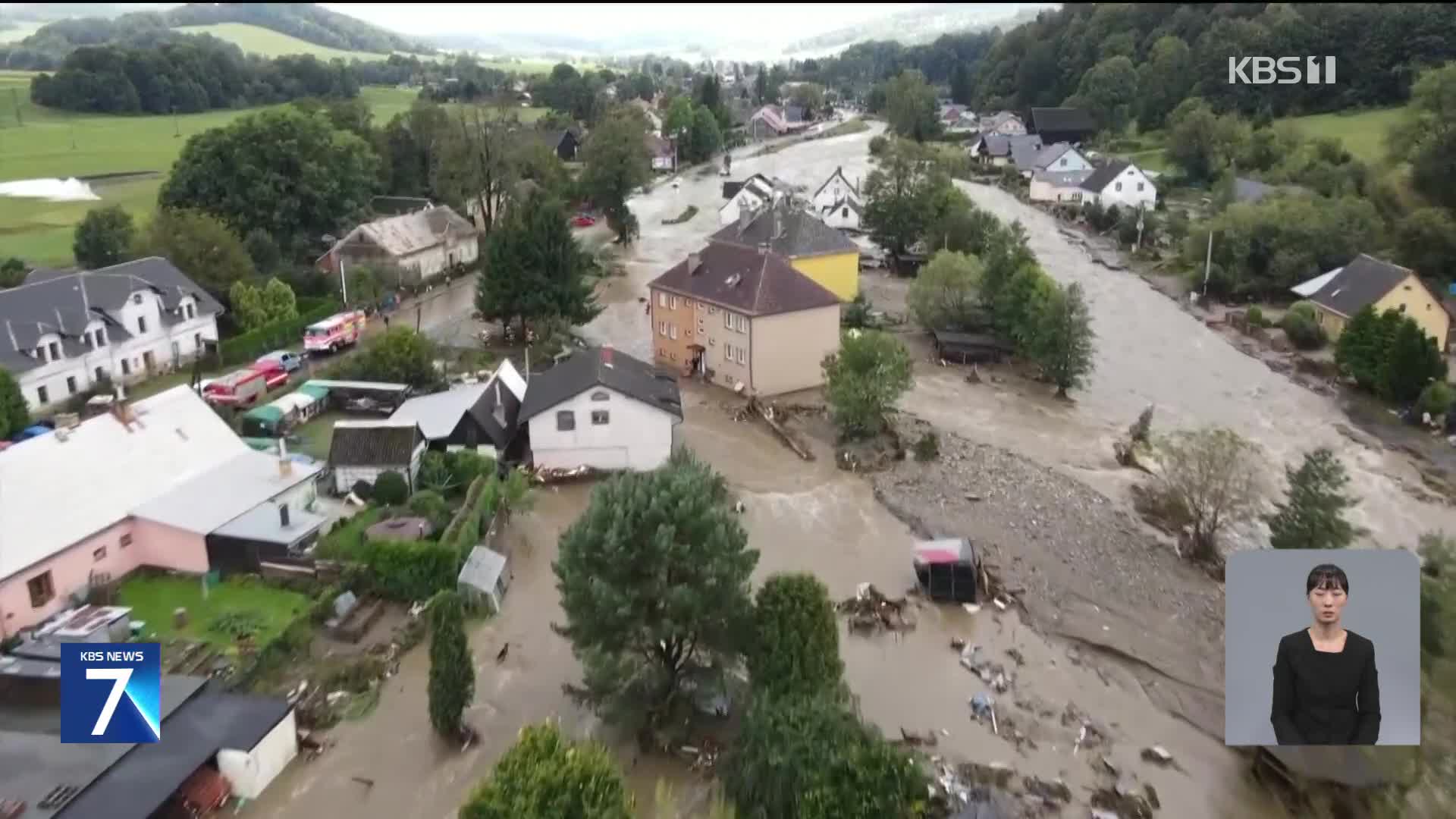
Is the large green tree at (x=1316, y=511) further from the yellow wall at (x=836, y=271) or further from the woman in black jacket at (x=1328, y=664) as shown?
the yellow wall at (x=836, y=271)

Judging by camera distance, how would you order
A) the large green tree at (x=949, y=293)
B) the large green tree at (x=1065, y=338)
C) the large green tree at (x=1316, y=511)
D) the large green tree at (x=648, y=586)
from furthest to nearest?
the large green tree at (x=949, y=293) < the large green tree at (x=1065, y=338) < the large green tree at (x=1316, y=511) < the large green tree at (x=648, y=586)

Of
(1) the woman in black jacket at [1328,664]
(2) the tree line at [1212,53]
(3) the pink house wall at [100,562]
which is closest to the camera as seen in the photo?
(1) the woman in black jacket at [1328,664]

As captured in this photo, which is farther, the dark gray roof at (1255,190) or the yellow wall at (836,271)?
the dark gray roof at (1255,190)

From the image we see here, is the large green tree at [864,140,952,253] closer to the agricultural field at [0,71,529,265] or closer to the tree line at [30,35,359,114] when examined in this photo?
the agricultural field at [0,71,529,265]

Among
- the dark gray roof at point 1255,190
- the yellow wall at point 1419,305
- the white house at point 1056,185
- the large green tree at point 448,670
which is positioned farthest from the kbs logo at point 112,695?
the white house at point 1056,185

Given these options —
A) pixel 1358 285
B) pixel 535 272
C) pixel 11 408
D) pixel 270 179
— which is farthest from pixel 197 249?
pixel 1358 285

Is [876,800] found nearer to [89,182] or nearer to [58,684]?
[58,684]

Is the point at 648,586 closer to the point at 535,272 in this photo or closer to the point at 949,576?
the point at 949,576
